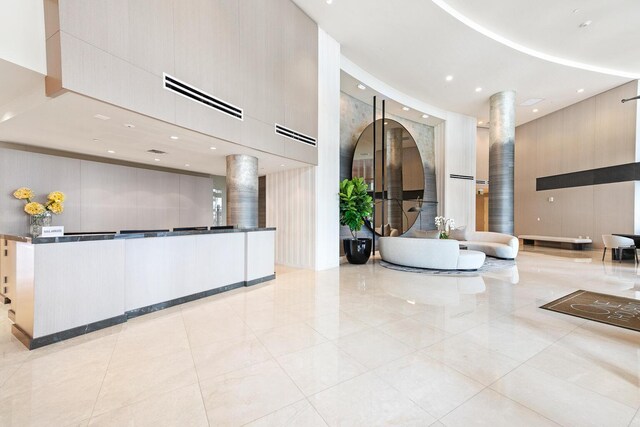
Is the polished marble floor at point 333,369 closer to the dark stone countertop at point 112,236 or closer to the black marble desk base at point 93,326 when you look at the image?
the black marble desk base at point 93,326

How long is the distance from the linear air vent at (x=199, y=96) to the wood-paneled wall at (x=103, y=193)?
3.55 m

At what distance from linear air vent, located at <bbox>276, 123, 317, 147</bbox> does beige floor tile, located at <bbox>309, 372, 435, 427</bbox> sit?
4559 mm

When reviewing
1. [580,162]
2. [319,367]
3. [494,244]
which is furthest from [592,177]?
[319,367]

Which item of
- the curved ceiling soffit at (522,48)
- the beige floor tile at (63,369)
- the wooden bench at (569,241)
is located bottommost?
the beige floor tile at (63,369)

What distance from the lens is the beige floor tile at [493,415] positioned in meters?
1.63

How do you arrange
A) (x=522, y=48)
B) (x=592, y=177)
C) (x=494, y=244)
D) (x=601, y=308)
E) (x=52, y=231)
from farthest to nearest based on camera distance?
(x=592, y=177)
(x=494, y=244)
(x=522, y=48)
(x=601, y=308)
(x=52, y=231)

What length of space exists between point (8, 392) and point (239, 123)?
394 cm

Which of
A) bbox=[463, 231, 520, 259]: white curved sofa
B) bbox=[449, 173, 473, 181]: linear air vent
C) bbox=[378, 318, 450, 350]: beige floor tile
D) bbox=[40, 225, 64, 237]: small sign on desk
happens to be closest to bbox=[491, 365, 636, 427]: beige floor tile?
bbox=[378, 318, 450, 350]: beige floor tile

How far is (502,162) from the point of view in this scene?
977 centimetres

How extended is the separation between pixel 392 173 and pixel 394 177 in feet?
0.58

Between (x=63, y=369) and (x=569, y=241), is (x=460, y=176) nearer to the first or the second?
(x=569, y=241)

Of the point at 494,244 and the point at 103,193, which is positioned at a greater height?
the point at 103,193

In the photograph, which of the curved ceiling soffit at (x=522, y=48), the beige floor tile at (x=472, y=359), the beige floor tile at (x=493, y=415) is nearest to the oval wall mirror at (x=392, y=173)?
the curved ceiling soffit at (x=522, y=48)

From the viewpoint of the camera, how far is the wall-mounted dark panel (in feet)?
Result: 31.5
